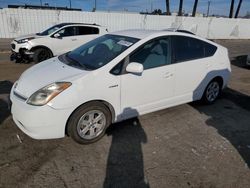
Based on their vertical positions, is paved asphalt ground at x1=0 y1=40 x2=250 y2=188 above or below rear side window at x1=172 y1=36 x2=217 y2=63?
below

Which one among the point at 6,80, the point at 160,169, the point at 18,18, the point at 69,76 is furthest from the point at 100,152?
the point at 18,18

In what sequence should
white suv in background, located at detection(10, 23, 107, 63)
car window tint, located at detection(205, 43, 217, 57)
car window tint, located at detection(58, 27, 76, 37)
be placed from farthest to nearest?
car window tint, located at detection(58, 27, 76, 37) → white suv in background, located at detection(10, 23, 107, 63) → car window tint, located at detection(205, 43, 217, 57)

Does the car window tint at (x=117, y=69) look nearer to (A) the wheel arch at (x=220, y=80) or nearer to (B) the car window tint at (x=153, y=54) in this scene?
(B) the car window tint at (x=153, y=54)

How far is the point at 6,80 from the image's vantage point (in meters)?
6.59

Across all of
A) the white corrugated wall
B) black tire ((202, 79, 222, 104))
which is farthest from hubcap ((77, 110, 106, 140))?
the white corrugated wall

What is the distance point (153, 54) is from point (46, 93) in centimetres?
186

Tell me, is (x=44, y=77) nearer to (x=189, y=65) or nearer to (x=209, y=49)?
(x=189, y=65)

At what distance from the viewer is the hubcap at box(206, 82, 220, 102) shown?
4.90 meters

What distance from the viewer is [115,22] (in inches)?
795

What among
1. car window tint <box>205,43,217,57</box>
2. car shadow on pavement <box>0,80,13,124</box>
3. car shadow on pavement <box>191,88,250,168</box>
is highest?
car window tint <box>205,43,217,57</box>

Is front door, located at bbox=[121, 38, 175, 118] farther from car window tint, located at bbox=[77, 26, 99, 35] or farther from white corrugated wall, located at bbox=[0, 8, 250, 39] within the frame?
white corrugated wall, located at bbox=[0, 8, 250, 39]

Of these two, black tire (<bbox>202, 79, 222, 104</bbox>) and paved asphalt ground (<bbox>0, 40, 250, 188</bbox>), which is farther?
black tire (<bbox>202, 79, 222, 104</bbox>)

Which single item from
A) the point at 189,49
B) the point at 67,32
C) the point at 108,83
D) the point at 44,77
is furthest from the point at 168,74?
the point at 67,32

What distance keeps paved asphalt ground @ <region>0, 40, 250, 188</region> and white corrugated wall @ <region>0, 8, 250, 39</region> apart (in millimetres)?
14097
